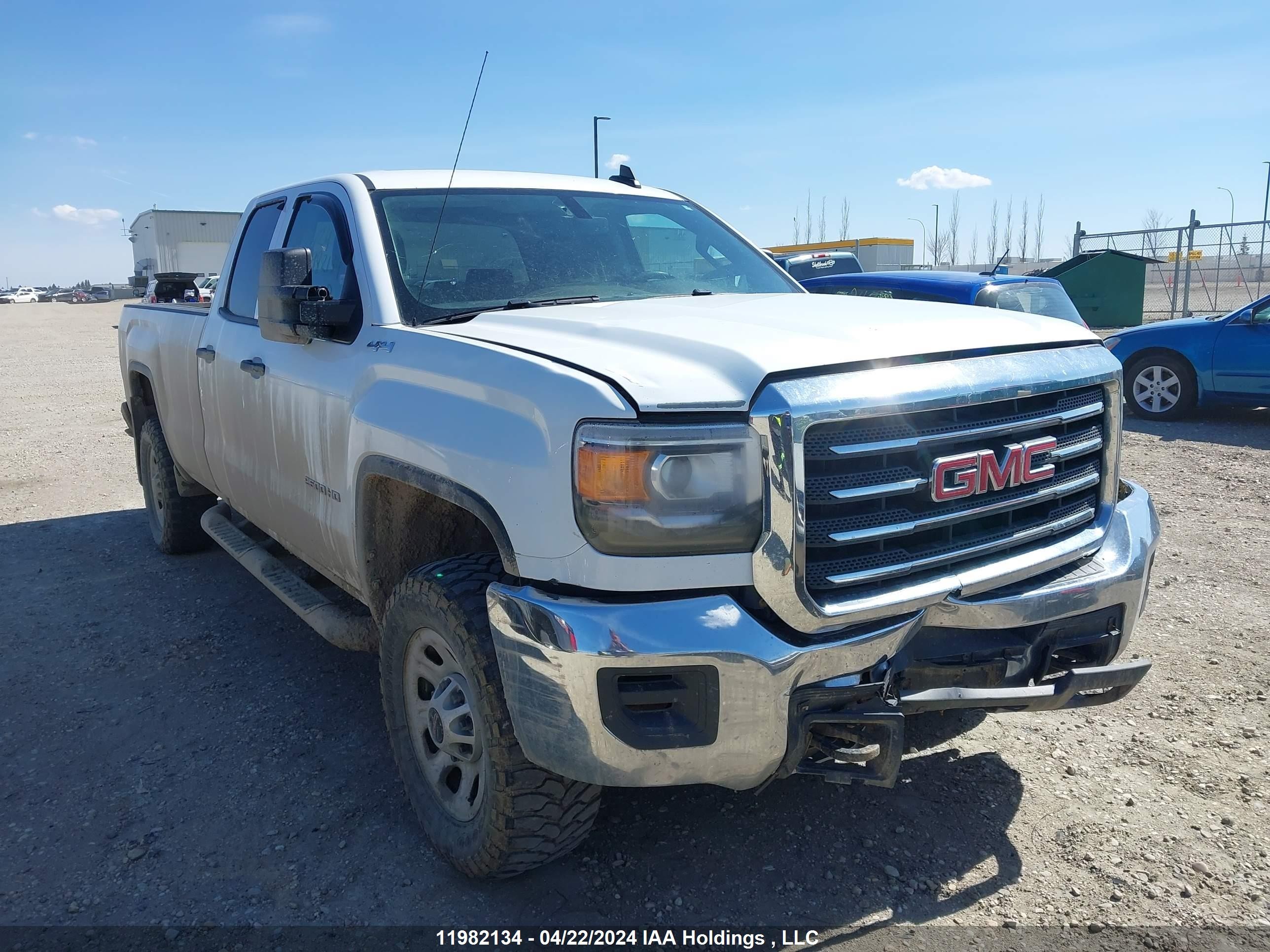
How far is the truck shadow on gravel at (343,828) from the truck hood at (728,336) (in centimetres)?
141

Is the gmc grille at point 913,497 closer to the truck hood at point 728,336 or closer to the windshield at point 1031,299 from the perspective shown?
the truck hood at point 728,336

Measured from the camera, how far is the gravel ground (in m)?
2.70

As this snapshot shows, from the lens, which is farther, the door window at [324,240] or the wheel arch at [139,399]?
the wheel arch at [139,399]

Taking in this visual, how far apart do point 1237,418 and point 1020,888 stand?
31.4 ft

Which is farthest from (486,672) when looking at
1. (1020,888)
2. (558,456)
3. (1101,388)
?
(1101,388)

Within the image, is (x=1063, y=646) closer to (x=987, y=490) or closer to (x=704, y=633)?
(x=987, y=490)

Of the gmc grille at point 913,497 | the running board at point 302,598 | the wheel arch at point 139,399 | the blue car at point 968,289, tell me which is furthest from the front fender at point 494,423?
the blue car at point 968,289

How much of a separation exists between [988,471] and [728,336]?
2.50ft

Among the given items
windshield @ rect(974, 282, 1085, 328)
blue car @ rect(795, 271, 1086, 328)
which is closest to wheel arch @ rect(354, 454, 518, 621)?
blue car @ rect(795, 271, 1086, 328)

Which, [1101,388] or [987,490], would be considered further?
[1101,388]

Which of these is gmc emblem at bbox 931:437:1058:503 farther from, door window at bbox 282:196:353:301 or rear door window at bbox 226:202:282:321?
rear door window at bbox 226:202:282:321

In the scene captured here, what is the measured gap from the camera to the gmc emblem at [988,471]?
8.18 ft

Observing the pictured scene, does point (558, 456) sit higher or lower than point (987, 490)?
higher

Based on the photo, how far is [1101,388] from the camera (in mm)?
3043
